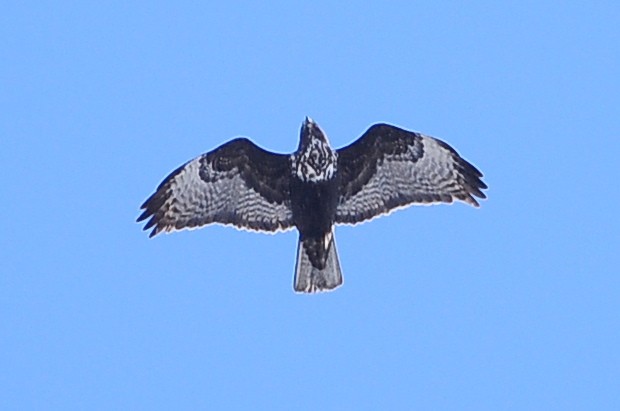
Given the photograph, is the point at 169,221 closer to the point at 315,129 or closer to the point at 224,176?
the point at 224,176

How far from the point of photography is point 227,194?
13164 mm

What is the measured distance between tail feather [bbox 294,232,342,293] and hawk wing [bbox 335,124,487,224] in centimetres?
43

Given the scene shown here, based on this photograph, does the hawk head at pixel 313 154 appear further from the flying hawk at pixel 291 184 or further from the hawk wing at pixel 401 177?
the hawk wing at pixel 401 177

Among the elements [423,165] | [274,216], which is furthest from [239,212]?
[423,165]

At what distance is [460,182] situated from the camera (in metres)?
13.1

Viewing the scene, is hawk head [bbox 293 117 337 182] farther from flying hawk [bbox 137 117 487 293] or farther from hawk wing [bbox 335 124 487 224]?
hawk wing [bbox 335 124 487 224]

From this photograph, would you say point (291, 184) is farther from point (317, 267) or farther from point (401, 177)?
point (401, 177)

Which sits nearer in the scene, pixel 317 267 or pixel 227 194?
pixel 317 267

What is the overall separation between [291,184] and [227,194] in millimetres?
745

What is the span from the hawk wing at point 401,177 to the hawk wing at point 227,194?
0.70m

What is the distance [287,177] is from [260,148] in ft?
1.43

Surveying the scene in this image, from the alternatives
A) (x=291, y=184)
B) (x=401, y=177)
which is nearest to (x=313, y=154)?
(x=291, y=184)

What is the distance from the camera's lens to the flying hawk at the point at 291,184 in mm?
13031

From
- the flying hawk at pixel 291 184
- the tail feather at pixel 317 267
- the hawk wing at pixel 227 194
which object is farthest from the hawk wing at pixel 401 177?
the hawk wing at pixel 227 194
